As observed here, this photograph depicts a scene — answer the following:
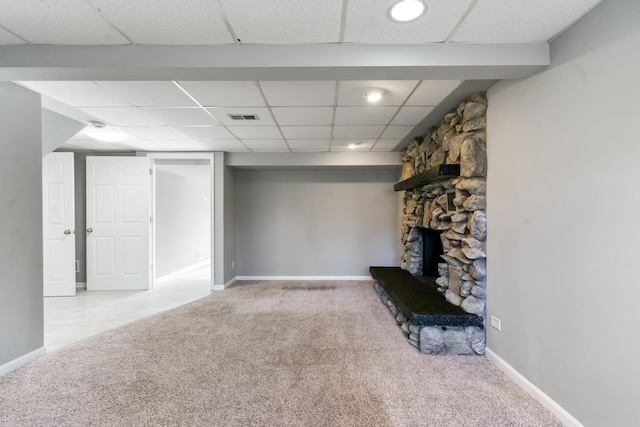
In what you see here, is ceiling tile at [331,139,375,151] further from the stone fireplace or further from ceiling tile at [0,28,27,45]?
ceiling tile at [0,28,27,45]

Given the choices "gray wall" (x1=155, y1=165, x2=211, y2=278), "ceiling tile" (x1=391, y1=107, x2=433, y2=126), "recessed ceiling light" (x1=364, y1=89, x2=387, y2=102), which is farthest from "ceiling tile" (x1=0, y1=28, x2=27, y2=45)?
"gray wall" (x1=155, y1=165, x2=211, y2=278)

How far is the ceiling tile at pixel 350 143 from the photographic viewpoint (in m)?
3.99

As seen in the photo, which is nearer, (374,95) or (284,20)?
(284,20)

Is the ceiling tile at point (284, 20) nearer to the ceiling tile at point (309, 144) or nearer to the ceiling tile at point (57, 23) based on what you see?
the ceiling tile at point (57, 23)

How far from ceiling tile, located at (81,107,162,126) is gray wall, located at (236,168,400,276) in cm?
215

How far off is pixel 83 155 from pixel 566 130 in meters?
6.18

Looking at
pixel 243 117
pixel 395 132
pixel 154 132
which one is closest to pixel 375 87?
pixel 395 132

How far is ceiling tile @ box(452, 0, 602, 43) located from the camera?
1.42m

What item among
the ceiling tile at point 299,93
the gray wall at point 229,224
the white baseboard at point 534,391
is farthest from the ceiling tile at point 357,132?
the white baseboard at point 534,391

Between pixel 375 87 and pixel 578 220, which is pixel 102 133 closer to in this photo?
pixel 375 87

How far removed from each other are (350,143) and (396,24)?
8.36 feet

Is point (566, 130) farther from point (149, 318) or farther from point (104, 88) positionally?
point (149, 318)

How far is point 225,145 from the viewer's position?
13.8ft

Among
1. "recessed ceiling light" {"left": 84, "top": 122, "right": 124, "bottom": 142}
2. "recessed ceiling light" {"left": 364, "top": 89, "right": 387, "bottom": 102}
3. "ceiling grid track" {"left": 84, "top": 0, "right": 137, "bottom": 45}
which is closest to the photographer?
"ceiling grid track" {"left": 84, "top": 0, "right": 137, "bottom": 45}
